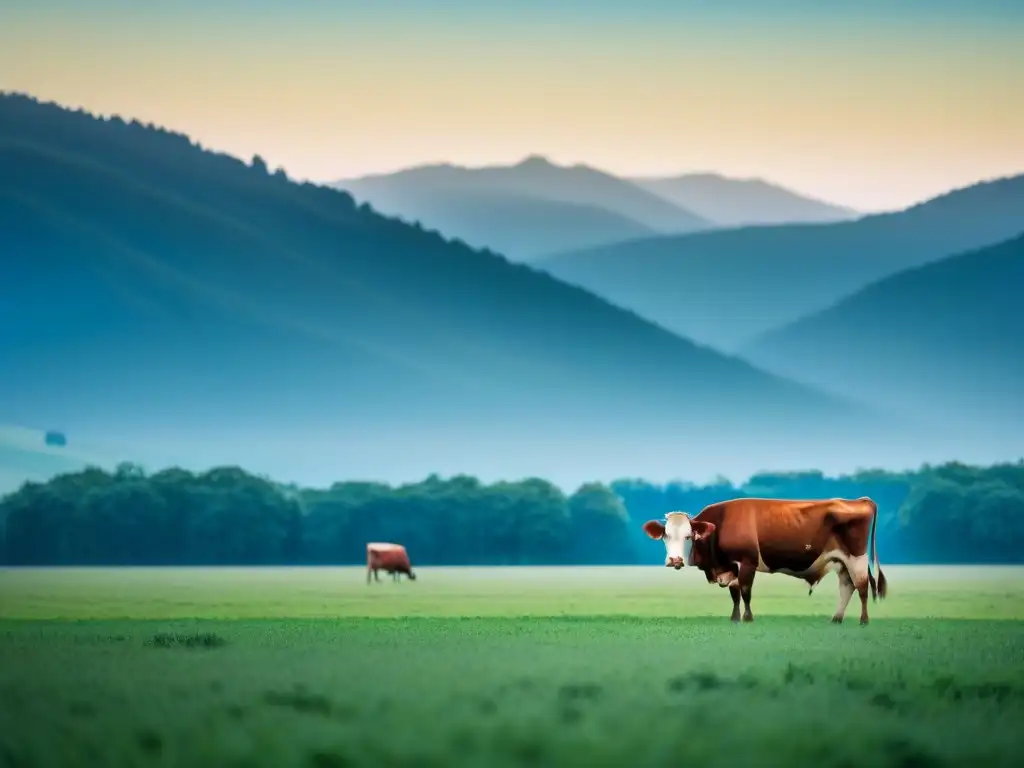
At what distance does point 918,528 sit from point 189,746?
4307 inches

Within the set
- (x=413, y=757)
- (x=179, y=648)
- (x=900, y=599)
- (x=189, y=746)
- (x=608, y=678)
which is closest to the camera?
(x=413, y=757)

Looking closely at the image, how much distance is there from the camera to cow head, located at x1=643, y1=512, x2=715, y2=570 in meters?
28.7

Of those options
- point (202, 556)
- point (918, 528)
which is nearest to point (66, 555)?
point (202, 556)

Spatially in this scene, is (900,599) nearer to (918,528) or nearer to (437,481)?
(918,528)

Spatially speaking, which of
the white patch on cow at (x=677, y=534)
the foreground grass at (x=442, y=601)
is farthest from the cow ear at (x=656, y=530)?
the foreground grass at (x=442, y=601)

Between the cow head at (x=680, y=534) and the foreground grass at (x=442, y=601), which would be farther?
the foreground grass at (x=442, y=601)

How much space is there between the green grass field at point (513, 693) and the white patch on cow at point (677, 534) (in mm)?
1305

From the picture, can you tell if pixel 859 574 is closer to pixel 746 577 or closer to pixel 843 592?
pixel 843 592

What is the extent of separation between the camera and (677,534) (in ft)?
94.2

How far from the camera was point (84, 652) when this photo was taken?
22.3 metres

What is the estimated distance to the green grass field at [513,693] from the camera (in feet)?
41.3

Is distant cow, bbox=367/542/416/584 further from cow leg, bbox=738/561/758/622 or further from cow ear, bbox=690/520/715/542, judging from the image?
cow ear, bbox=690/520/715/542

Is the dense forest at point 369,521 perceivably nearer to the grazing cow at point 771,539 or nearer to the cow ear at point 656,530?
the grazing cow at point 771,539

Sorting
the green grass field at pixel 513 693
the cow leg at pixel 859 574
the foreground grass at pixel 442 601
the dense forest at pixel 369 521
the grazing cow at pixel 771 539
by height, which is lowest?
the green grass field at pixel 513 693
